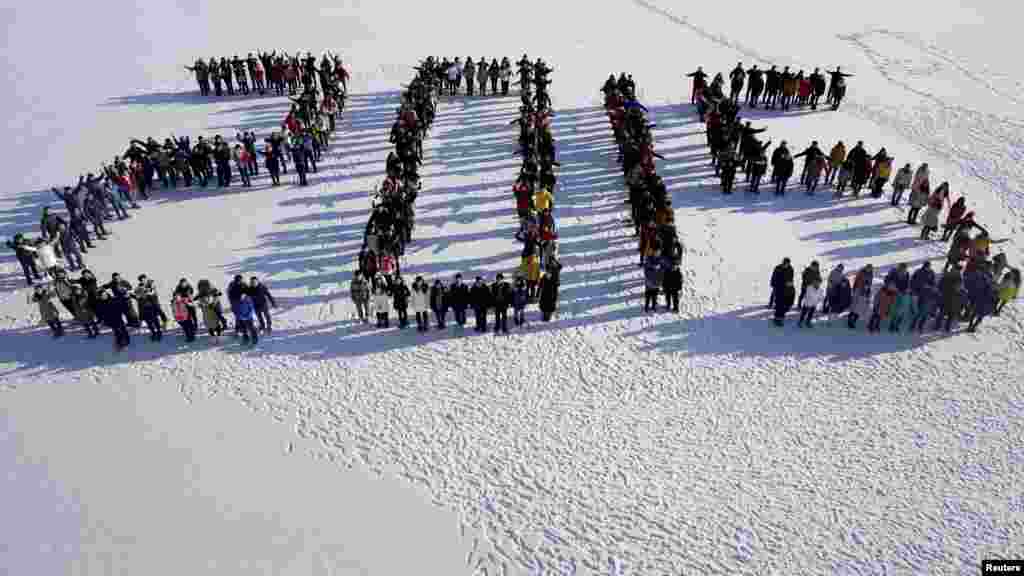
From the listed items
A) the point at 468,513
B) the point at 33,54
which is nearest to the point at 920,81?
the point at 468,513

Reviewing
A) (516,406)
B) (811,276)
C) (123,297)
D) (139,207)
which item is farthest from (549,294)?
(139,207)

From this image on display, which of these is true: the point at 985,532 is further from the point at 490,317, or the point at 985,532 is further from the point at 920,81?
the point at 920,81

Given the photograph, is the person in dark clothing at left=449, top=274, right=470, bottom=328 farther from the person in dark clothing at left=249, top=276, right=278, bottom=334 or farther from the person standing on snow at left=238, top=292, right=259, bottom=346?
the person standing on snow at left=238, top=292, right=259, bottom=346

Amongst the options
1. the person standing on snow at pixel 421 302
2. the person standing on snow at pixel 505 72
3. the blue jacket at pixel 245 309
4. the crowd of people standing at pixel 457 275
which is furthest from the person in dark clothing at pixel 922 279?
the person standing on snow at pixel 505 72

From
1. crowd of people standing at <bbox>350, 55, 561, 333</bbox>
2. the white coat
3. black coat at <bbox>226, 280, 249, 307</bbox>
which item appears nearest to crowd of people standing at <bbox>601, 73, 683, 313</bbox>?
crowd of people standing at <bbox>350, 55, 561, 333</bbox>

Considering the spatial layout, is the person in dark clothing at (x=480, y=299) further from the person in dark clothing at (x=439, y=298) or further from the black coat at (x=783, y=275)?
the black coat at (x=783, y=275)
